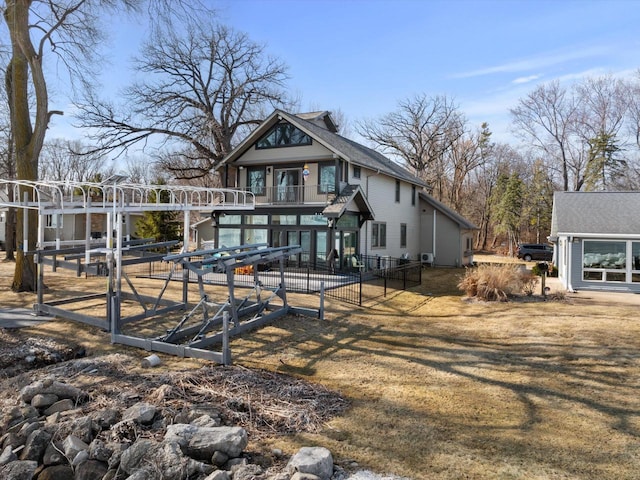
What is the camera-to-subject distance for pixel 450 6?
12.3 metres

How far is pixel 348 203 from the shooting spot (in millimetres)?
18234

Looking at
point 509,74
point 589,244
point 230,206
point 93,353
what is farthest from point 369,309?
point 509,74

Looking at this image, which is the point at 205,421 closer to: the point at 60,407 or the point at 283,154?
the point at 60,407

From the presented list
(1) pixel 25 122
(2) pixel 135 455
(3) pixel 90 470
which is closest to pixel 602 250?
(2) pixel 135 455

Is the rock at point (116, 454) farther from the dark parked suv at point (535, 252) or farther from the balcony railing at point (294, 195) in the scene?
the dark parked suv at point (535, 252)

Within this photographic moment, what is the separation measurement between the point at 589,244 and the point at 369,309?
1055 centimetres

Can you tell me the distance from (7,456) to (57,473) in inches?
25.5

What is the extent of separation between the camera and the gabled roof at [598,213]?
54.3 ft

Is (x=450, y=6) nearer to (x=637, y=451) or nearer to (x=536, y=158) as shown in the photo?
(x=637, y=451)

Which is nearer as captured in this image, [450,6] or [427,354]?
[427,354]

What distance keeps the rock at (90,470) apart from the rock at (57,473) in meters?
0.15

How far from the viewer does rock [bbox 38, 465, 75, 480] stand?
418cm

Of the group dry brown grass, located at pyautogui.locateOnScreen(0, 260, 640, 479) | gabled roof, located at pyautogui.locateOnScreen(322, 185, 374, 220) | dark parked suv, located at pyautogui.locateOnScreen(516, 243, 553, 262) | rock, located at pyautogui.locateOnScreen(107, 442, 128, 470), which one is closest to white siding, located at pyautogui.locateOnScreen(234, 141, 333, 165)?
gabled roof, located at pyautogui.locateOnScreen(322, 185, 374, 220)

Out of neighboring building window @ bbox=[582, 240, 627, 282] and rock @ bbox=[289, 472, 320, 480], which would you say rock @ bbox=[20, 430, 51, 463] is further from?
neighboring building window @ bbox=[582, 240, 627, 282]
